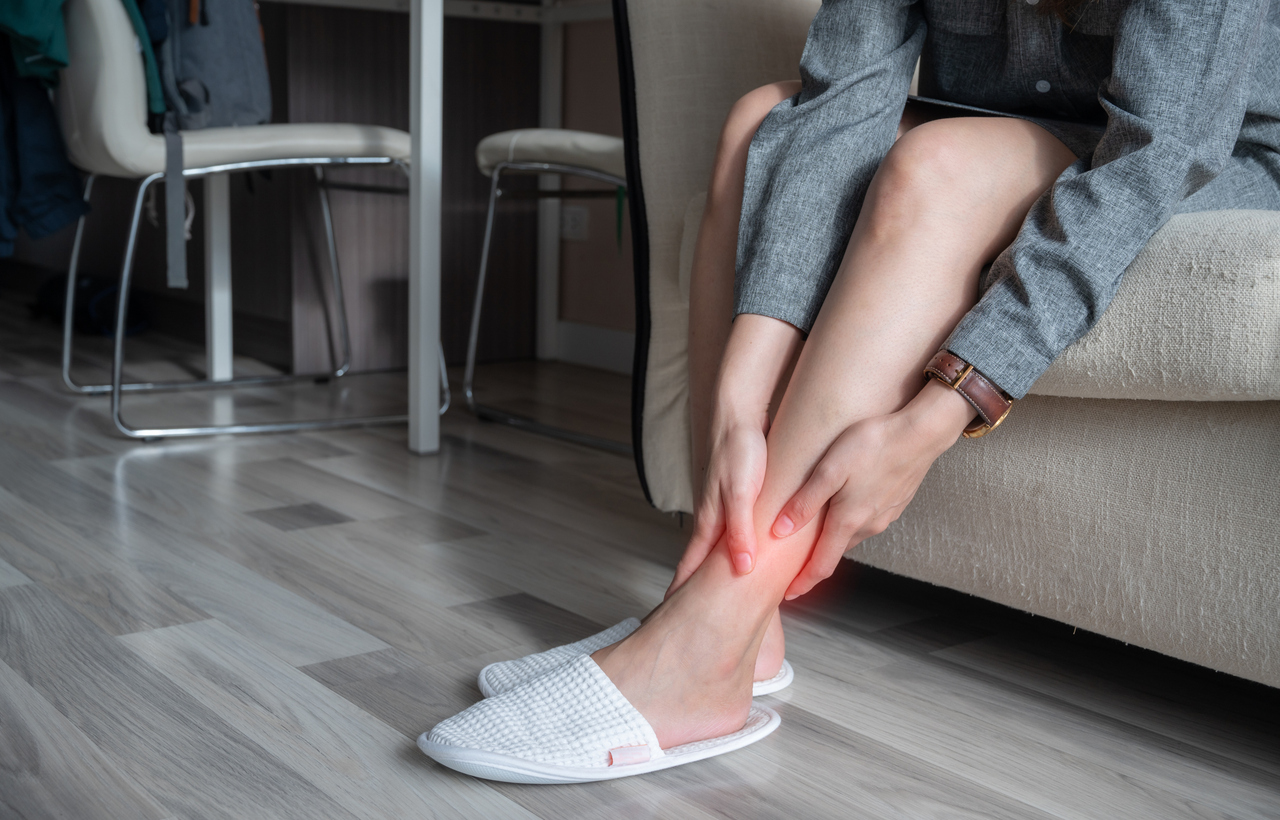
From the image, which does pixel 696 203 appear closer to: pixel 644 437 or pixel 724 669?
pixel 644 437

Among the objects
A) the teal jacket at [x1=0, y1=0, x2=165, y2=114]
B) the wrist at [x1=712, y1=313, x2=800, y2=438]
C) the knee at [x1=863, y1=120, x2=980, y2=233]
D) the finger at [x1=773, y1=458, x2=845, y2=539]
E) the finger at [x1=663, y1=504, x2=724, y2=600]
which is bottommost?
the finger at [x1=663, y1=504, x2=724, y2=600]

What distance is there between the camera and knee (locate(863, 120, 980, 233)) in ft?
2.58

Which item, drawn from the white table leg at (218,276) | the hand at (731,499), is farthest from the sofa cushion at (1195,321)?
the white table leg at (218,276)

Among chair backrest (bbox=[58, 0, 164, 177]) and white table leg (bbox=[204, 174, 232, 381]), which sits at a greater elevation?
chair backrest (bbox=[58, 0, 164, 177])

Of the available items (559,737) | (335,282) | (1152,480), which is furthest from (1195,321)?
(335,282)

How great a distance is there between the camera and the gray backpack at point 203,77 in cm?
→ 173

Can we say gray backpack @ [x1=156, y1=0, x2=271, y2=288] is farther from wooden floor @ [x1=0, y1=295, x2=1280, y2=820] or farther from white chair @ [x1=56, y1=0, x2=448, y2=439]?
wooden floor @ [x1=0, y1=295, x2=1280, y2=820]

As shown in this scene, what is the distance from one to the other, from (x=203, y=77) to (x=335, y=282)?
0.53 meters

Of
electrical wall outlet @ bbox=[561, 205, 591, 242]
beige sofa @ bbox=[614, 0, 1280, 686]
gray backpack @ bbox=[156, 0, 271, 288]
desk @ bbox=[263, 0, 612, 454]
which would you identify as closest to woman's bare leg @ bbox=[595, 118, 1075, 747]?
beige sofa @ bbox=[614, 0, 1280, 686]

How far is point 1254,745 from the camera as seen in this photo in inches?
34.5

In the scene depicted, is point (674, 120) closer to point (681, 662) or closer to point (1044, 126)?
point (1044, 126)

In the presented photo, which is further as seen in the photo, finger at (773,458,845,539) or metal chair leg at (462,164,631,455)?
metal chair leg at (462,164,631,455)

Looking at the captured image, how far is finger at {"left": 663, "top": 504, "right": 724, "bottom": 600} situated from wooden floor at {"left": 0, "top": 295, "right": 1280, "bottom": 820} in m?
0.14

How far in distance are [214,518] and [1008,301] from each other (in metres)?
1.00
